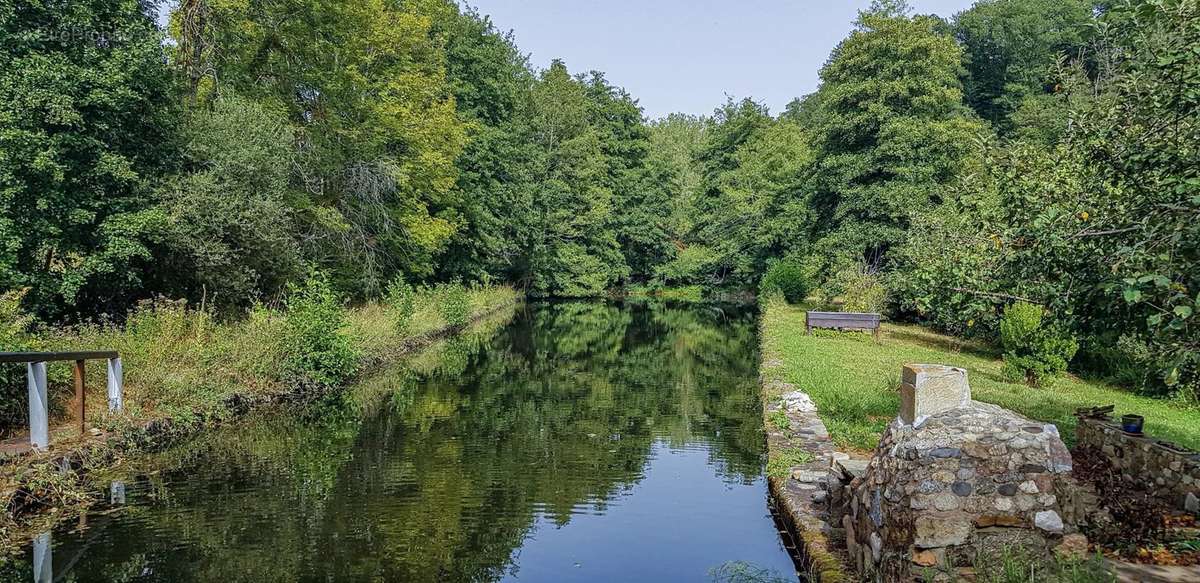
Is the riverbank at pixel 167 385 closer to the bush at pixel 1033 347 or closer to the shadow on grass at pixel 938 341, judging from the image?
the bush at pixel 1033 347

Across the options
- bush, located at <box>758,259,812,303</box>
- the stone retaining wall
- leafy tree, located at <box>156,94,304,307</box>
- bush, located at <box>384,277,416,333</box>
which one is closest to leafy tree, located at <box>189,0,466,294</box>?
bush, located at <box>384,277,416,333</box>

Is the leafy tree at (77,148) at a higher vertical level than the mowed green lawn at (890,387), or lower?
higher

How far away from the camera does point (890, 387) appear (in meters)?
13.5

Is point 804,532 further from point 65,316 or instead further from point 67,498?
point 65,316

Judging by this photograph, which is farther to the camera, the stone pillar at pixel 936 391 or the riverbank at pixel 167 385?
the riverbank at pixel 167 385

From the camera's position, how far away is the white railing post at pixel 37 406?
333 inches

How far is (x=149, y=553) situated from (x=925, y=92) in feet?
95.0

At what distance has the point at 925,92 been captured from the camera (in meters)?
29.0

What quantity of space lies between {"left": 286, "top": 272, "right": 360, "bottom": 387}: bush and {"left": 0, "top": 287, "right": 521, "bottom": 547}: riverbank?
3 centimetres

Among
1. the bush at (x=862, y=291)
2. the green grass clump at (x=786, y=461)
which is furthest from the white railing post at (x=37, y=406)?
the bush at (x=862, y=291)

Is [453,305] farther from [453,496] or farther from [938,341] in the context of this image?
[453,496]

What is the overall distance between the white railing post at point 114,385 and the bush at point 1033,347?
48.2 ft

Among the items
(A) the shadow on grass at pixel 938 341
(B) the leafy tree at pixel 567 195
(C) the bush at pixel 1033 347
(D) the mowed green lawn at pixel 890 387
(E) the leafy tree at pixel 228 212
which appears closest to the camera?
(D) the mowed green lawn at pixel 890 387

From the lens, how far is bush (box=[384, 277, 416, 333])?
23156mm
